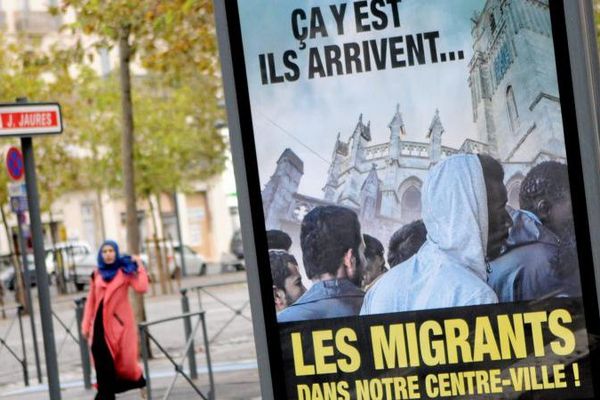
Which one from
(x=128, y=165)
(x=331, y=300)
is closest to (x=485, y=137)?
(x=331, y=300)

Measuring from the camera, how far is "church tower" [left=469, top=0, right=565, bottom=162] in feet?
16.1

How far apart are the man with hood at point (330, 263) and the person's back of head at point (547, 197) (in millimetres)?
660

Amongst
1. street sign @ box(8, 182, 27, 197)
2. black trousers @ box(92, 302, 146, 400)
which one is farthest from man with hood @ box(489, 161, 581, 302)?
street sign @ box(8, 182, 27, 197)

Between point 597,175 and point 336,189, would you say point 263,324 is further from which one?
point 597,175

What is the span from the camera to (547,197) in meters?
4.92

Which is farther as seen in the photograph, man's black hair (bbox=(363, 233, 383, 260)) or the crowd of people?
man's black hair (bbox=(363, 233, 383, 260))

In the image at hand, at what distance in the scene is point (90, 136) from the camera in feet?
144

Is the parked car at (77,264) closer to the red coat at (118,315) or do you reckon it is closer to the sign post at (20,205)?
the sign post at (20,205)

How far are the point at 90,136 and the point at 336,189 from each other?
39.7 metres

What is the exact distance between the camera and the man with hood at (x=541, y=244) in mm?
4918

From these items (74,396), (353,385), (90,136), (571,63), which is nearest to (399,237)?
(353,385)

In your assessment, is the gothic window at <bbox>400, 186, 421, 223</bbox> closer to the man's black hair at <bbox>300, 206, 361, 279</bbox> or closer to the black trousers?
the man's black hair at <bbox>300, 206, 361, 279</bbox>

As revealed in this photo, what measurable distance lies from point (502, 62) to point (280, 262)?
1.15 m

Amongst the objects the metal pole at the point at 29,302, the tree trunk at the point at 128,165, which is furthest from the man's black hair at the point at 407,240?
Result: the tree trunk at the point at 128,165
